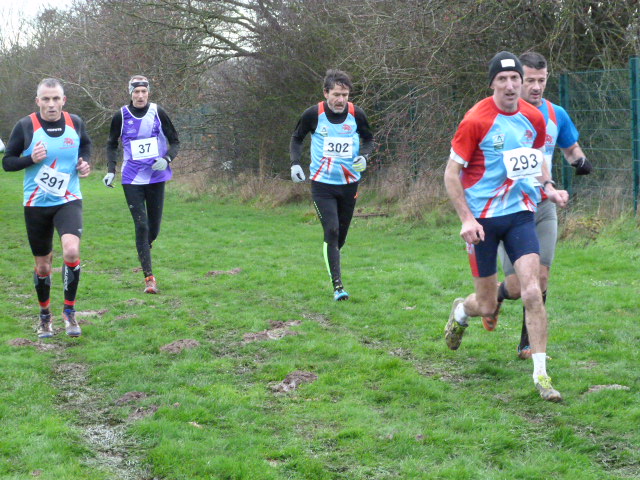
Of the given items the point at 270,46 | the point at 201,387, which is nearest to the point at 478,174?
the point at 201,387

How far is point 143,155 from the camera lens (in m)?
9.05

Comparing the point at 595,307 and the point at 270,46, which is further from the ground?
the point at 270,46

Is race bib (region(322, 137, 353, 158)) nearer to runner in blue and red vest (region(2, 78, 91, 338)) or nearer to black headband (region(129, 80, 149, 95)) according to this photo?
black headband (region(129, 80, 149, 95))

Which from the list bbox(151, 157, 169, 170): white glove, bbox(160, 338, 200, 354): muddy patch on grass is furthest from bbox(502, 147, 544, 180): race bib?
bbox(151, 157, 169, 170): white glove

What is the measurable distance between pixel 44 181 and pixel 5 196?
693 inches

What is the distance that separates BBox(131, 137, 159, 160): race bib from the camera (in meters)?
9.04

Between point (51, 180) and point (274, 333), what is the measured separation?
2.30m

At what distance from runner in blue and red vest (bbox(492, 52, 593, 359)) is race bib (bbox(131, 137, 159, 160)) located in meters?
4.50

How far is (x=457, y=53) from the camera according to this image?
1387 centimetres

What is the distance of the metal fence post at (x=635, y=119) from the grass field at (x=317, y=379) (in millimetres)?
1134

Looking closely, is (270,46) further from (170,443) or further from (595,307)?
(170,443)

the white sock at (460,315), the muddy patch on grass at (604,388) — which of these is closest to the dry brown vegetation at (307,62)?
the white sock at (460,315)

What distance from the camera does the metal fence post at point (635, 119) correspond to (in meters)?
11.8

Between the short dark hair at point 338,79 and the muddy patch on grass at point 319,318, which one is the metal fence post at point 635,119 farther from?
the muddy patch on grass at point 319,318
